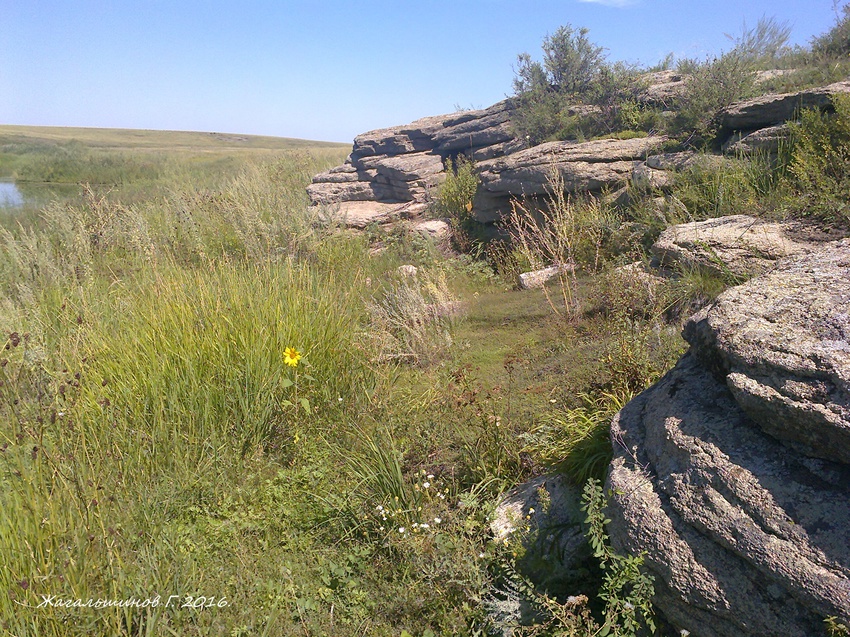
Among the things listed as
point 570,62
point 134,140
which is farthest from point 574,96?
point 134,140

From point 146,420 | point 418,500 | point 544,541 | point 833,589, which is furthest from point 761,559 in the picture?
point 146,420

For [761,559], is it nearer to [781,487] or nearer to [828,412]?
[781,487]

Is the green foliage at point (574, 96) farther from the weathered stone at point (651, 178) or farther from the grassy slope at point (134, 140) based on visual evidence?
the grassy slope at point (134, 140)

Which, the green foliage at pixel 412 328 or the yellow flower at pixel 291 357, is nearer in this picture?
the yellow flower at pixel 291 357

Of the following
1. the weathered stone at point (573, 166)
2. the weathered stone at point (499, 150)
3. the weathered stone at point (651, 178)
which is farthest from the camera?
the weathered stone at point (499, 150)

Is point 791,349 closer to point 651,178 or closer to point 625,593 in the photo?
point 625,593

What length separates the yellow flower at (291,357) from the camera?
448 cm

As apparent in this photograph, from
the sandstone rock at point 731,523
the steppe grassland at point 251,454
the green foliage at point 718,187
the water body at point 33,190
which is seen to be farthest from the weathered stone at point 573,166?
the water body at point 33,190

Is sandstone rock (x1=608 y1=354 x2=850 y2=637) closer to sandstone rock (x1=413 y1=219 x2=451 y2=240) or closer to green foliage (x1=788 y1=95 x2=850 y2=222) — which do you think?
green foliage (x1=788 y1=95 x2=850 y2=222)

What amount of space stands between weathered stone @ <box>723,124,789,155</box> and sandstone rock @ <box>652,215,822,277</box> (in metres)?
1.62

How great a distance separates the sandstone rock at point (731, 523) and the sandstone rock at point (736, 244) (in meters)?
3.06

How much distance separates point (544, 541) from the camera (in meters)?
3.03

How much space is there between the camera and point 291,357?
180 inches

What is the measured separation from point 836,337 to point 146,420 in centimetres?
379
